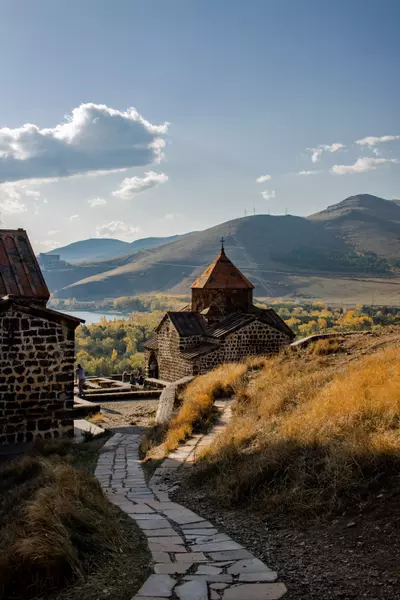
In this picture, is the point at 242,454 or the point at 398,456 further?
the point at 242,454

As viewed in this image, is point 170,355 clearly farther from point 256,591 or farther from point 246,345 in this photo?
point 256,591

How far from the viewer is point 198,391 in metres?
12.3

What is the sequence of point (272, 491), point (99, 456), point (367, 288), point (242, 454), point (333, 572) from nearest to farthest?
point (333, 572)
point (272, 491)
point (242, 454)
point (99, 456)
point (367, 288)

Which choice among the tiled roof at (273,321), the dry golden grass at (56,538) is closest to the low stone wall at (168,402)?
the dry golden grass at (56,538)

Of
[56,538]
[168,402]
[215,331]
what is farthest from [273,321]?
[56,538]

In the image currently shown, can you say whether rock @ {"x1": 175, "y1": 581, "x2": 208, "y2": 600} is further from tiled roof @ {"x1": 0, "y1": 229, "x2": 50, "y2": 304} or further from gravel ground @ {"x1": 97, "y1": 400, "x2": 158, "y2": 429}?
tiled roof @ {"x1": 0, "y1": 229, "x2": 50, "y2": 304}

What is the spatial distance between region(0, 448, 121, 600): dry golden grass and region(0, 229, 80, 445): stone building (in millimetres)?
5125

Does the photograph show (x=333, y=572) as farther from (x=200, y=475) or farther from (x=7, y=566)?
(x=200, y=475)

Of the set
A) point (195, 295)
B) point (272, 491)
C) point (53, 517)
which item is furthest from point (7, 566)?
point (195, 295)

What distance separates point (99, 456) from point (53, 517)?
518cm

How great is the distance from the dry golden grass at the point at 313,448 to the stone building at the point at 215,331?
14.3 metres

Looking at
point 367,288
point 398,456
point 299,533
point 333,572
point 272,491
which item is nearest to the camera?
point 333,572

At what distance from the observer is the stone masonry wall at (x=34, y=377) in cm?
1064

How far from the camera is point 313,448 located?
596 cm
